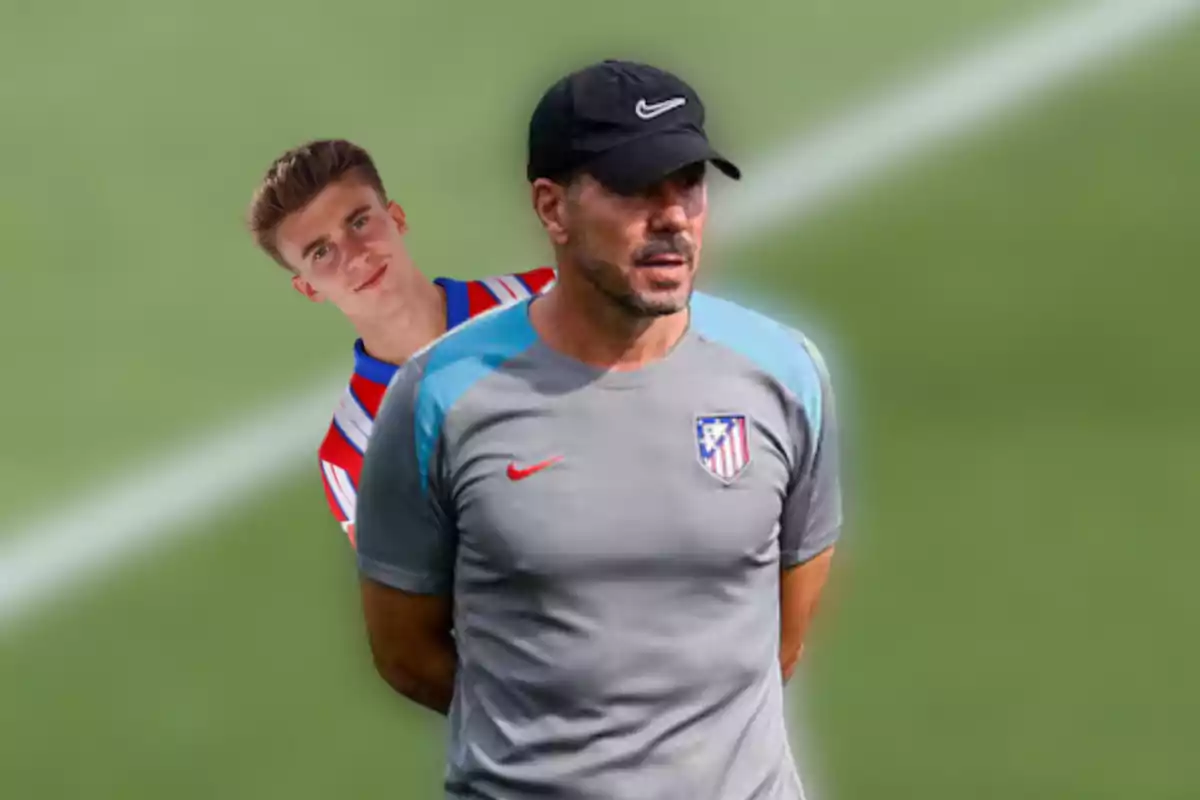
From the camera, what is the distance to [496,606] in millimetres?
1325

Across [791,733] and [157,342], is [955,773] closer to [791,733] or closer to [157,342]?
[791,733]

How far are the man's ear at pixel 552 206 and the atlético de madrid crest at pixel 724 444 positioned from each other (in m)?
0.26

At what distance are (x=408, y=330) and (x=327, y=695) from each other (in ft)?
2.03

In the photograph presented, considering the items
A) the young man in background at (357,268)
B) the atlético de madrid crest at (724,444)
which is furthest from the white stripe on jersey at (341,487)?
the atlético de madrid crest at (724,444)

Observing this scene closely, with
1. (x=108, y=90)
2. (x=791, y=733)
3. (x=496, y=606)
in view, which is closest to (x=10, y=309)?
(x=108, y=90)

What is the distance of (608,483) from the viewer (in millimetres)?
1293

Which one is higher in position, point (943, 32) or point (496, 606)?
point (943, 32)

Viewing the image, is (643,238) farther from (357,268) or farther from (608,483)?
(357,268)

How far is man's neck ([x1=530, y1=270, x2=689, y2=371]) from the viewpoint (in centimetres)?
133

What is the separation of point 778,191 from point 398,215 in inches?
22.8

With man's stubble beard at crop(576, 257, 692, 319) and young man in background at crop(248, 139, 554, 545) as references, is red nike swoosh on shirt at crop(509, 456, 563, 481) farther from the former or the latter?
young man in background at crop(248, 139, 554, 545)

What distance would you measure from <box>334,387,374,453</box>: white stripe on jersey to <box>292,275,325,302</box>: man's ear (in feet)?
0.46

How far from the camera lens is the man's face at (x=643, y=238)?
126 centimetres

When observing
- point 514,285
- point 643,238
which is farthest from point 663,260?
point 514,285
